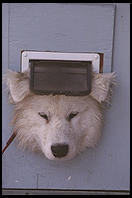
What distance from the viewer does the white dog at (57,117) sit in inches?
56.9

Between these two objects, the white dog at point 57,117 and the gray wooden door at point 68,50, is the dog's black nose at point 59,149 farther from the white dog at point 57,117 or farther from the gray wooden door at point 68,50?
the gray wooden door at point 68,50

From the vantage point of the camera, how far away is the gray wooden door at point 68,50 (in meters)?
1.47

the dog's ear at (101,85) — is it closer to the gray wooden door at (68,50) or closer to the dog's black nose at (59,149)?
the gray wooden door at (68,50)

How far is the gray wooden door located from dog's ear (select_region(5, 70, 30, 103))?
50 mm

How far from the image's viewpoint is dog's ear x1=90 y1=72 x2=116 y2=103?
1481mm

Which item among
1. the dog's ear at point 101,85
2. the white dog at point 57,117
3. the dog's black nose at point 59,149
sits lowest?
the dog's black nose at point 59,149

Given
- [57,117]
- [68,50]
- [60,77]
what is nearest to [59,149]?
[57,117]

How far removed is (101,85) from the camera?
4.87 feet

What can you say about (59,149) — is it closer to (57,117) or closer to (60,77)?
(57,117)

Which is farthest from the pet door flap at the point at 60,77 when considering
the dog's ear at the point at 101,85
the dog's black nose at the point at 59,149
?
the dog's black nose at the point at 59,149

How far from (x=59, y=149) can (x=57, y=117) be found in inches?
5.4

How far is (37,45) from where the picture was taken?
149 centimetres

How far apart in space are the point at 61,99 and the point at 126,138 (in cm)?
36

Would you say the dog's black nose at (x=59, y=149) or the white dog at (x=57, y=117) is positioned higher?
the white dog at (x=57, y=117)
